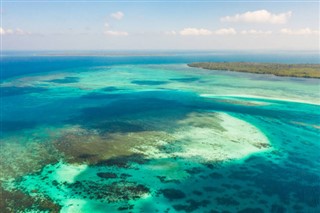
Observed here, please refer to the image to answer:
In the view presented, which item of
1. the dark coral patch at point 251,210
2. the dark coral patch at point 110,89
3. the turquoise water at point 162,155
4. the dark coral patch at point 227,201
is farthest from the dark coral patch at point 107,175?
the dark coral patch at point 110,89

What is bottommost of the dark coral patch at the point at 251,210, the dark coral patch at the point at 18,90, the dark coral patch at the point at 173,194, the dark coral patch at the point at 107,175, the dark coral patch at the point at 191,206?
the dark coral patch at the point at 251,210

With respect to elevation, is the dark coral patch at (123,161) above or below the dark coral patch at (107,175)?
above

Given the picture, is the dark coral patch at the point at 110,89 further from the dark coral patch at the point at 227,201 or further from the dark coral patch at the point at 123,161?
the dark coral patch at the point at 227,201

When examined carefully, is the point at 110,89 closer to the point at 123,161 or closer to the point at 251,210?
the point at 123,161

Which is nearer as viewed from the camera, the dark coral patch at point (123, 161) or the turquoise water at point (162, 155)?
the turquoise water at point (162, 155)

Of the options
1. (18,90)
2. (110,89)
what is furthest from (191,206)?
(18,90)

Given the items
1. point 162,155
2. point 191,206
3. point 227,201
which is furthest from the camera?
point 162,155

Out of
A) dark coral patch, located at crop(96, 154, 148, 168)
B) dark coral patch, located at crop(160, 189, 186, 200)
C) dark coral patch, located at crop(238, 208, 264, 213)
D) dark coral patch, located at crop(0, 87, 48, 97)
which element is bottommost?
dark coral patch, located at crop(238, 208, 264, 213)

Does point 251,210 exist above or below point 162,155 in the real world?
below

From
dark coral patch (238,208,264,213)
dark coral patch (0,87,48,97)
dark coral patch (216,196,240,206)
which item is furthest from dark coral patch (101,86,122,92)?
dark coral patch (238,208,264,213)

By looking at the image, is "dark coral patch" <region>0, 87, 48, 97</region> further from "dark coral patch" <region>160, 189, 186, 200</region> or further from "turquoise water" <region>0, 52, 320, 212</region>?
"dark coral patch" <region>160, 189, 186, 200</region>
